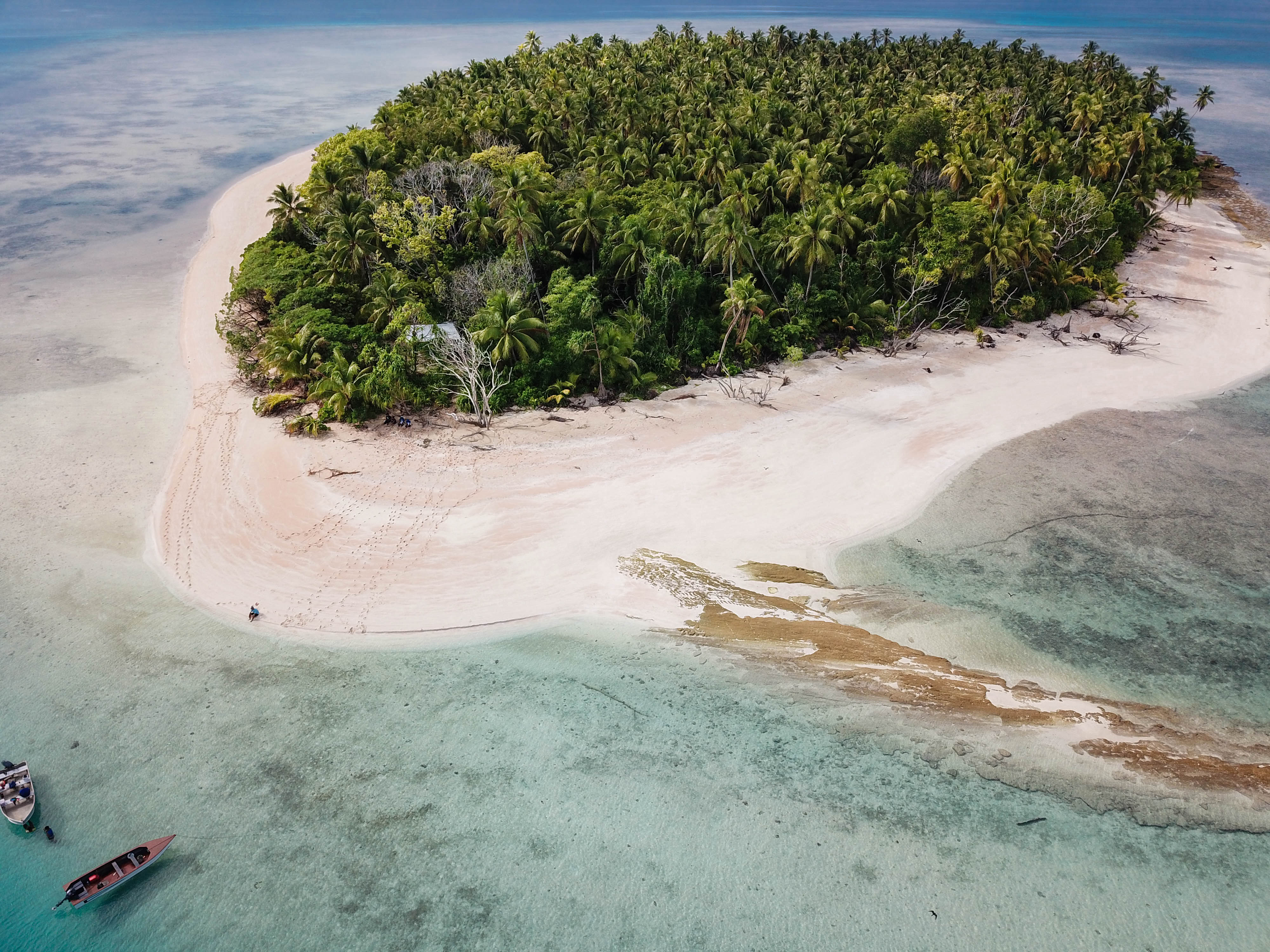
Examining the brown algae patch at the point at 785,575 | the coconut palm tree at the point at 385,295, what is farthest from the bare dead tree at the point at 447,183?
the brown algae patch at the point at 785,575

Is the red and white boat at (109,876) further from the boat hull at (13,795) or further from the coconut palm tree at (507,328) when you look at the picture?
the coconut palm tree at (507,328)

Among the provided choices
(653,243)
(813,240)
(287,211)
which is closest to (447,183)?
(287,211)

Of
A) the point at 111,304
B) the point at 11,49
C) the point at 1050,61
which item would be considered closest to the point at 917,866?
the point at 111,304

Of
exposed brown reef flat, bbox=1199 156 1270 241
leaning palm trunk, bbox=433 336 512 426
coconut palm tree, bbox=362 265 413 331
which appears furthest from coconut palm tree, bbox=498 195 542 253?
exposed brown reef flat, bbox=1199 156 1270 241

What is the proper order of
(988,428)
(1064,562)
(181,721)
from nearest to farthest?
(181,721)
(1064,562)
(988,428)

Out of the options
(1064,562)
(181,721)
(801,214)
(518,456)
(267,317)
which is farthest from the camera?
(267,317)

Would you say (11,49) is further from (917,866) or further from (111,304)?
(917,866)

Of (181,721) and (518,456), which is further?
(518,456)
